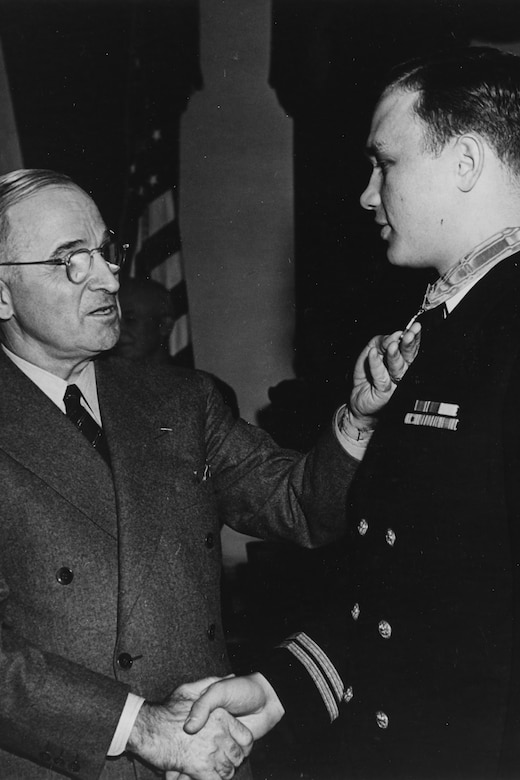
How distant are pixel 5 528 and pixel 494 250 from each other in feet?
3.73

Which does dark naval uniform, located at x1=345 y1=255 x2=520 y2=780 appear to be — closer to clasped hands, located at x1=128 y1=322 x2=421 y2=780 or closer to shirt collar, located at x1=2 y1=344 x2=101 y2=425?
clasped hands, located at x1=128 y1=322 x2=421 y2=780

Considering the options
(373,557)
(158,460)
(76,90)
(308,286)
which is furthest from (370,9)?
(373,557)

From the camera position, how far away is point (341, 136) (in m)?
3.18

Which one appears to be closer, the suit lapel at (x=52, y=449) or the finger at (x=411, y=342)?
the finger at (x=411, y=342)

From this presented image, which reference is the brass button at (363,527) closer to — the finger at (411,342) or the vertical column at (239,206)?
the finger at (411,342)

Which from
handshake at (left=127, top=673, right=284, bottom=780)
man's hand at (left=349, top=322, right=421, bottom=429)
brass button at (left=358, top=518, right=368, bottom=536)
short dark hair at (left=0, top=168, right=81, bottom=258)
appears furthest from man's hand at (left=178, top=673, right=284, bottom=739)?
short dark hair at (left=0, top=168, right=81, bottom=258)

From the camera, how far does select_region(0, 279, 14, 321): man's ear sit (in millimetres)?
1953

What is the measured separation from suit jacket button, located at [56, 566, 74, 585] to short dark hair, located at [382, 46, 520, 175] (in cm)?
113

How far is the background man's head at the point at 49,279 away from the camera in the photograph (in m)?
1.89

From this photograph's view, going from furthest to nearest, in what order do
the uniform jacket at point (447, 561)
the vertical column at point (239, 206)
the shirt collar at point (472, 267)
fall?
1. the vertical column at point (239, 206)
2. the shirt collar at point (472, 267)
3. the uniform jacket at point (447, 561)

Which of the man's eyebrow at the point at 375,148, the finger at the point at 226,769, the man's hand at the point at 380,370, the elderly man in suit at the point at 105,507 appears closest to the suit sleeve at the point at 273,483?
the elderly man in suit at the point at 105,507

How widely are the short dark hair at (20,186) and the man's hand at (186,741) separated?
116 cm

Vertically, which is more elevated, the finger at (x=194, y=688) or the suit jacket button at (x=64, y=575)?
the suit jacket button at (x=64, y=575)

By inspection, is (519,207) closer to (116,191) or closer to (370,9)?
(370,9)
